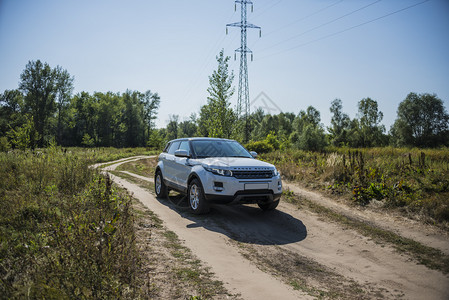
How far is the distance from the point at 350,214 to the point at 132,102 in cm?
9420

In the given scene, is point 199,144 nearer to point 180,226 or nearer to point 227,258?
point 180,226

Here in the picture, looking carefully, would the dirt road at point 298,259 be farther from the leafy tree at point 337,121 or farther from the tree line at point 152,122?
the leafy tree at point 337,121

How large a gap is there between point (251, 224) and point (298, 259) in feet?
6.41

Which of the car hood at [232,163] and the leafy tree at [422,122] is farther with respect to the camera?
the leafy tree at [422,122]

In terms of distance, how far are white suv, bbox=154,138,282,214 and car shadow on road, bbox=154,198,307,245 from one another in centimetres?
30

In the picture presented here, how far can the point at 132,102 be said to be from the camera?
93312 mm

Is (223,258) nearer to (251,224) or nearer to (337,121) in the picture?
(251,224)

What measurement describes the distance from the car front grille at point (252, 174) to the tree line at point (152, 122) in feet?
39.6

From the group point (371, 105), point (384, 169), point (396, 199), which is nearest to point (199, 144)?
point (396, 199)

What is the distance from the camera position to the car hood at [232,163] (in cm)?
649

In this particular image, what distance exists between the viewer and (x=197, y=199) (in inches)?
273

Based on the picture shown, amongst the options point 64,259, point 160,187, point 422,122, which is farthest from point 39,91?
point 422,122

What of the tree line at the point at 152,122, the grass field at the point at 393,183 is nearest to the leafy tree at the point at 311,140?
the tree line at the point at 152,122

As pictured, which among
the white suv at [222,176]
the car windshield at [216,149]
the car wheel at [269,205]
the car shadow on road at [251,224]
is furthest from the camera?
the car windshield at [216,149]
